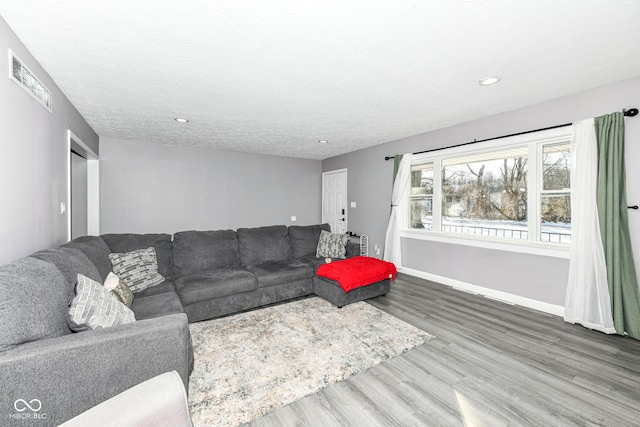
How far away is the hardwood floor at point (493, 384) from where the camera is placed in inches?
63.4

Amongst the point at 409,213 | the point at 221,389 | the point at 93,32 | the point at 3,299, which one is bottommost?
the point at 221,389

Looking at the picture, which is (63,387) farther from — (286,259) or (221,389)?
(286,259)

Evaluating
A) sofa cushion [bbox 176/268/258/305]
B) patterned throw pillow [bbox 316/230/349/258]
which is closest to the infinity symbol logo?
sofa cushion [bbox 176/268/258/305]

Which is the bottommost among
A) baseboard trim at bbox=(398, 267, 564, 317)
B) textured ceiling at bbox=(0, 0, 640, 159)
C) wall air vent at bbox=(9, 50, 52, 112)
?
baseboard trim at bbox=(398, 267, 564, 317)

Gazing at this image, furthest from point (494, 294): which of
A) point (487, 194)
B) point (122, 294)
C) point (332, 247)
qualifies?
point (122, 294)

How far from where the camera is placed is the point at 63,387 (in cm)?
115

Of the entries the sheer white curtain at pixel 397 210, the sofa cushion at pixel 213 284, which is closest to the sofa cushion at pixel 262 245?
the sofa cushion at pixel 213 284

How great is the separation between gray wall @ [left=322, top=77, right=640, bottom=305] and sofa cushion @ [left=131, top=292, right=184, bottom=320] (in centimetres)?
372

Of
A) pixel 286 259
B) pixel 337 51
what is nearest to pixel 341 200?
pixel 286 259

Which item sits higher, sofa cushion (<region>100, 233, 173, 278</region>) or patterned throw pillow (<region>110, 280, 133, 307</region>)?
sofa cushion (<region>100, 233, 173, 278</region>)

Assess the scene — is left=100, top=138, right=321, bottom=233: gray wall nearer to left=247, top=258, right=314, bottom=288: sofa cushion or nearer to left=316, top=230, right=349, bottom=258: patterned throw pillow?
left=316, top=230, right=349, bottom=258: patterned throw pillow

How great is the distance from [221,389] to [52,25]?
2660 mm

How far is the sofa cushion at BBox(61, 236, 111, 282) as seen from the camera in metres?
2.29

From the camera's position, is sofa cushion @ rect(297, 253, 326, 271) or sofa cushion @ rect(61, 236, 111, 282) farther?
sofa cushion @ rect(297, 253, 326, 271)
